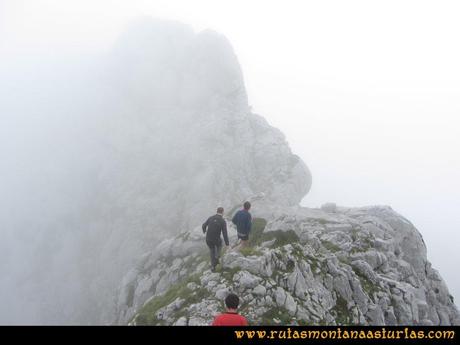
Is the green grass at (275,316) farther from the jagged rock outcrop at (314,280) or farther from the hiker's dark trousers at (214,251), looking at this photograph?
the hiker's dark trousers at (214,251)

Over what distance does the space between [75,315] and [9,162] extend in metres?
57.0

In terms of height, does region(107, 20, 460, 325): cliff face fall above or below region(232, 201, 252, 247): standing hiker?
below

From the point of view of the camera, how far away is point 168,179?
88.4 metres

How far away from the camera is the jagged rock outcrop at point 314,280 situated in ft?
59.7

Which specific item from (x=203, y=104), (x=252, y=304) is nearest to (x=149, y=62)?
(x=203, y=104)

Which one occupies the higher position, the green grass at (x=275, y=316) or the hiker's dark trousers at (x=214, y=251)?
the hiker's dark trousers at (x=214, y=251)

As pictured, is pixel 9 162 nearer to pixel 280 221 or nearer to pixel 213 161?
pixel 213 161

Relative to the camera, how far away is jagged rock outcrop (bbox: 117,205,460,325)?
1819 cm

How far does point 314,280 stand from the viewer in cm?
2102

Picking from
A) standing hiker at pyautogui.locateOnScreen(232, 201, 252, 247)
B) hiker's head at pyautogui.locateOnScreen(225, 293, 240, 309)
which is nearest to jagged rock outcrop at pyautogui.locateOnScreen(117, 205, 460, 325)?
standing hiker at pyautogui.locateOnScreen(232, 201, 252, 247)

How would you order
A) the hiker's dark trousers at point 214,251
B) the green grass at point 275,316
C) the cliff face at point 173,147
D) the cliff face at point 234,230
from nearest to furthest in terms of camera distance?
the green grass at point 275,316, the cliff face at point 234,230, the hiker's dark trousers at point 214,251, the cliff face at point 173,147
